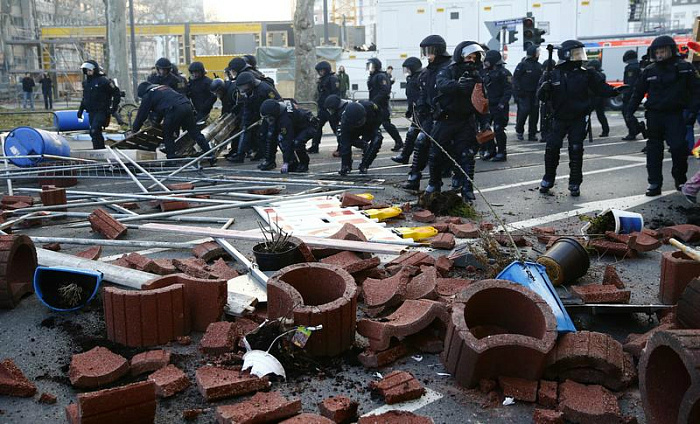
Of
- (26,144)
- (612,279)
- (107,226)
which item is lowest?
(612,279)

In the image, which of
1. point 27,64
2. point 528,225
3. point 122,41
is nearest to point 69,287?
point 528,225

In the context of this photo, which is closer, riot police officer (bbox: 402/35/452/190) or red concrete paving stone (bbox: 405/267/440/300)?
red concrete paving stone (bbox: 405/267/440/300)

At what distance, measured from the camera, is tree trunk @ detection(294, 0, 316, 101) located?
25969 millimetres

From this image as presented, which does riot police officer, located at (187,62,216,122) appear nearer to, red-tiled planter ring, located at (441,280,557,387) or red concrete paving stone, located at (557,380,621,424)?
red-tiled planter ring, located at (441,280,557,387)

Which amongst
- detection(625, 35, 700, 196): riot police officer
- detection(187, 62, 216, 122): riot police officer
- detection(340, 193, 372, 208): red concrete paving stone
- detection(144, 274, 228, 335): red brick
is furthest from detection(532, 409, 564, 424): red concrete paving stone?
detection(187, 62, 216, 122): riot police officer

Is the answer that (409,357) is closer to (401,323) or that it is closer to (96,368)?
(401,323)

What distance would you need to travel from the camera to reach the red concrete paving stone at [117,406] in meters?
3.29

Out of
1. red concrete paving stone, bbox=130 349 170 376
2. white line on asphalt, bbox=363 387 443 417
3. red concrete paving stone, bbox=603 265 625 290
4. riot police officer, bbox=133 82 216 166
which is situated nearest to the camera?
white line on asphalt, bbox=363 387 443 417

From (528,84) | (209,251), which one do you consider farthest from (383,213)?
(528,84)

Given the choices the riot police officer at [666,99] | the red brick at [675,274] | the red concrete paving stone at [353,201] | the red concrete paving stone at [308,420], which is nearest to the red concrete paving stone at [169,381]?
the red concrete paving stone at [308,420]

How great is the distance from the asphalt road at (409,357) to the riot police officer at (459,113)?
624 millimetres

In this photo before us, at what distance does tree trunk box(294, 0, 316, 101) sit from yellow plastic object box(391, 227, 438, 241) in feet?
66.1

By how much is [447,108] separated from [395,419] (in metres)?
6.21

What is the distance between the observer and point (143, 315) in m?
4.44
